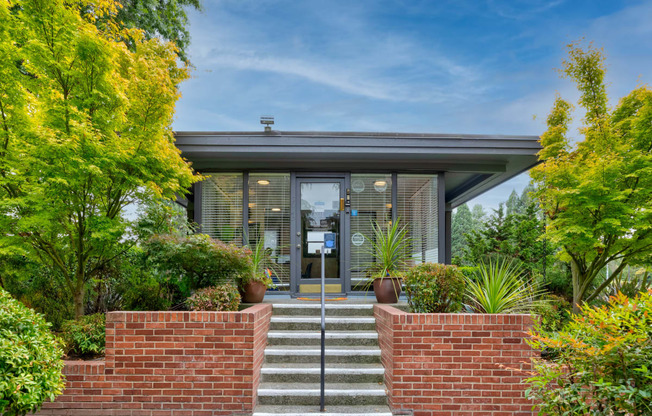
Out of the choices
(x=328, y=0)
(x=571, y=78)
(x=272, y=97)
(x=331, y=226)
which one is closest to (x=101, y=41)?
(x=331, y=226)

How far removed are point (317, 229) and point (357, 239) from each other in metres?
0.78

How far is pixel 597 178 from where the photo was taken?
5.09m

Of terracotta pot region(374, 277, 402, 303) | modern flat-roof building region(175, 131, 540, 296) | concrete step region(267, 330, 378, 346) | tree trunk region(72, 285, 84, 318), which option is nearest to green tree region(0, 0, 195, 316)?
tree trunk region(72, 285, 84, 318)

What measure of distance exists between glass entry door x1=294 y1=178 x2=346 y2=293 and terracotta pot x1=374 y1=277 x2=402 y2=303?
141cm

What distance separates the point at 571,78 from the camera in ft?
21.1

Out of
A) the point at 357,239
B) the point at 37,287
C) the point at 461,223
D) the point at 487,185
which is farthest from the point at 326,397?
the point at 461,223

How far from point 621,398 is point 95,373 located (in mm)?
4400

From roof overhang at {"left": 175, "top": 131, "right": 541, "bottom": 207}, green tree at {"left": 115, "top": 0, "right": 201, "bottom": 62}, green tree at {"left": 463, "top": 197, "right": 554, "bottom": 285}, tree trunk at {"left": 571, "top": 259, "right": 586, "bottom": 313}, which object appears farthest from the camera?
green tree at {"left": 115, "top": 0, "right": 201, "bottom": 62}

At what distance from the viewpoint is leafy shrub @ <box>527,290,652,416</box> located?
7.16ft

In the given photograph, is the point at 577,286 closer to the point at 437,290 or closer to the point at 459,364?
the point at 437,290

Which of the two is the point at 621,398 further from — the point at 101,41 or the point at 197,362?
the point at 101,41

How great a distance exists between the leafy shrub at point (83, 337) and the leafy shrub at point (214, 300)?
1.03 metres

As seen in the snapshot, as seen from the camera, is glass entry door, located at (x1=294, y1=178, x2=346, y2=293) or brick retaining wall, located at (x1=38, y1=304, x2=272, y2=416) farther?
glass entry door, located at (x1=294, y1=178, x2=346, y2=293)

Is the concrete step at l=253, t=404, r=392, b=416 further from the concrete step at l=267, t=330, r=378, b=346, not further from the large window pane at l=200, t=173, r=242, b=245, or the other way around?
the large window pane at l=200, t=173, r=242, b=245
